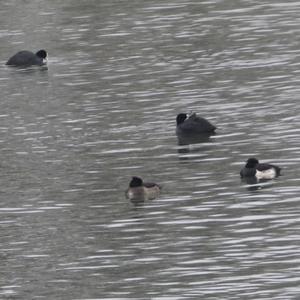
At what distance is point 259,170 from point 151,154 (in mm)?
4719

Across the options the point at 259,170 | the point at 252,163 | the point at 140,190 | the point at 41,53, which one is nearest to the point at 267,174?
the point at 259,170

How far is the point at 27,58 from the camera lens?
53562 millimetres

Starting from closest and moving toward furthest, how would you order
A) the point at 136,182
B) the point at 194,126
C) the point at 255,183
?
1. the point at 136,182
2. the point at 255,183
3. the point at 194,126

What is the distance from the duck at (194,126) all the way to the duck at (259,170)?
20.0ft

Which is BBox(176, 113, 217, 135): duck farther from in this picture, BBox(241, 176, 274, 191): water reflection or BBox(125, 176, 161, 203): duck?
BBox(125, 176, 161, 203): duck

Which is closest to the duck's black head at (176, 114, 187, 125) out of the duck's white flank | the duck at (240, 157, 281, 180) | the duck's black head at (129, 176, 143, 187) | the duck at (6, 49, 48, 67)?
the duck at (240, 157, 281, 180)

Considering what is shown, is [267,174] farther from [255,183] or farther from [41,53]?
[41,53]

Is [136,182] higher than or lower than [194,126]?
higher

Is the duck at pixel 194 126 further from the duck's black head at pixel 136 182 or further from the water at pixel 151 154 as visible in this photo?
the duck's black head at pixel 136 182

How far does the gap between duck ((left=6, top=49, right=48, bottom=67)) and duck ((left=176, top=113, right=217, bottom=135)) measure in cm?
1424

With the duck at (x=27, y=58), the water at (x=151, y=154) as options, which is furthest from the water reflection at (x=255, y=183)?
the duck at (x=27, y=58)

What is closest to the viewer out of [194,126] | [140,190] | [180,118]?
[140,190]

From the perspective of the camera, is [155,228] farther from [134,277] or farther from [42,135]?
[42,135]

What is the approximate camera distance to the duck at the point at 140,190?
3256cm
